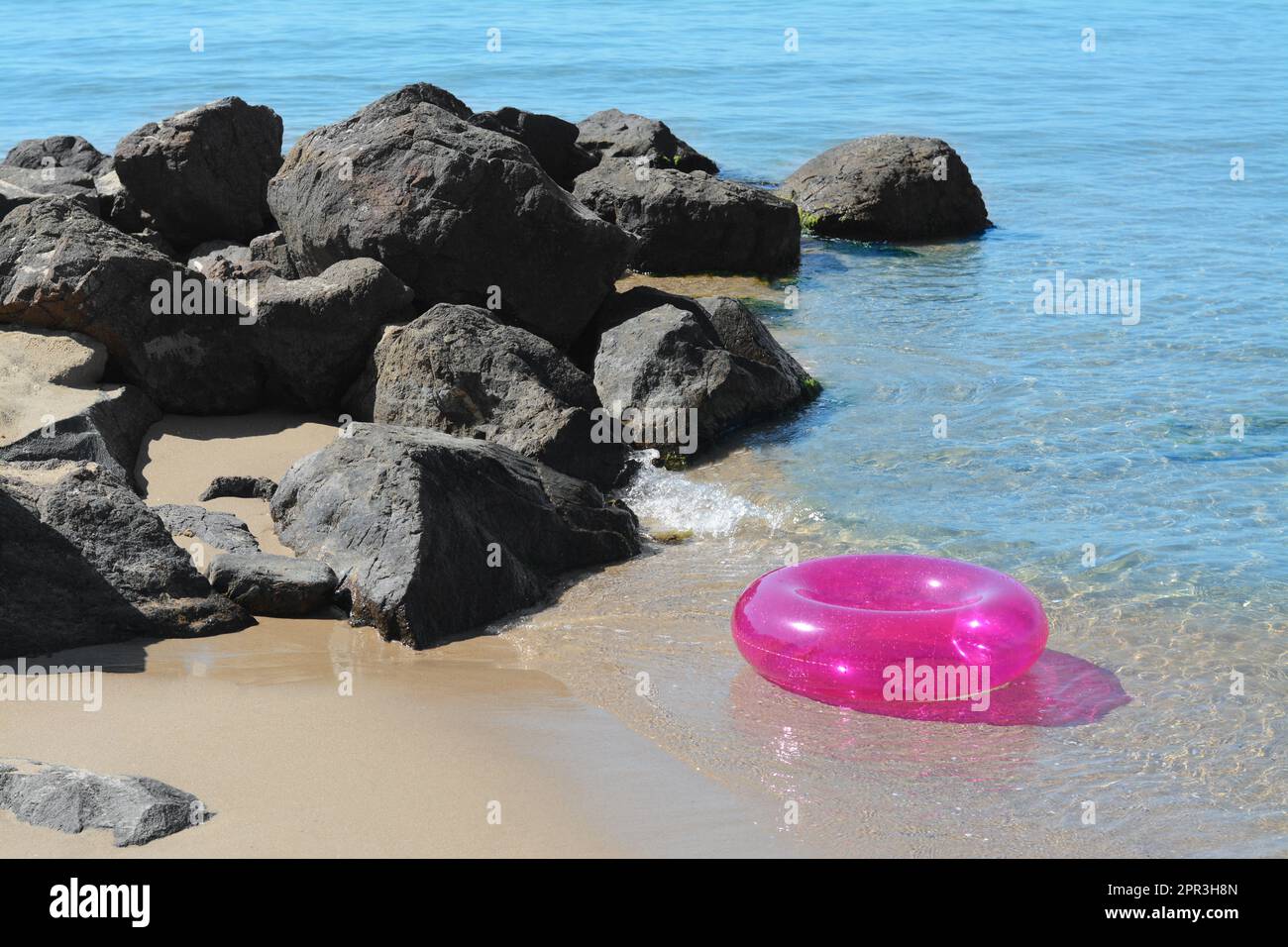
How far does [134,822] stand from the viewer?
4.49 metres

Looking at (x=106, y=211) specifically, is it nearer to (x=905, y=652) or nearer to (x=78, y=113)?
(x=905, y=652)

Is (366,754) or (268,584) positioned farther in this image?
(268,584)

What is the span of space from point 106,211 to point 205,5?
36.5m

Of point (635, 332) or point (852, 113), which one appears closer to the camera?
point (635, 332)

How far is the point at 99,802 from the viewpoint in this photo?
180 inches

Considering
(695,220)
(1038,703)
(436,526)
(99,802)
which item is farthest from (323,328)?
(695,220)

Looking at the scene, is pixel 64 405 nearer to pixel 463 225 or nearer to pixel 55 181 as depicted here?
pixel 463 225

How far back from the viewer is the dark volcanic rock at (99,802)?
4.50 metres

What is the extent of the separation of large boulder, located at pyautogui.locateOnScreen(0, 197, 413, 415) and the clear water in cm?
234

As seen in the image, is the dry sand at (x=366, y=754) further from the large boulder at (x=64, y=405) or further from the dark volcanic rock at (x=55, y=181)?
the dark volcanic rock at (x=55, y=181)

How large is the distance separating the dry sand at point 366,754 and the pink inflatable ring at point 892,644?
0.89m

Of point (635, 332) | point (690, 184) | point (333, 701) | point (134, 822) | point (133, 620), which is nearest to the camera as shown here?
point (134, 822)

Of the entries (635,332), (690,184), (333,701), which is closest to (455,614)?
(333,701)

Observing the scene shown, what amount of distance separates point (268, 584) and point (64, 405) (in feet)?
7.79
